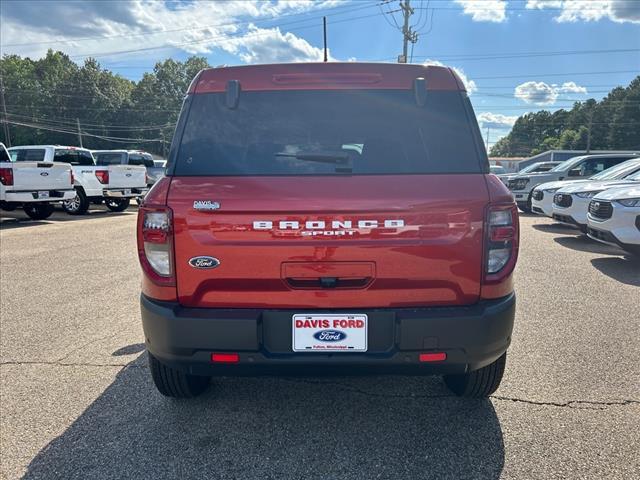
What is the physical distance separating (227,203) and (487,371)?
1.80 meters

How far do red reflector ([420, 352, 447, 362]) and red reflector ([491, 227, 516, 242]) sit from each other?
0.61m

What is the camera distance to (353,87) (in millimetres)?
2488

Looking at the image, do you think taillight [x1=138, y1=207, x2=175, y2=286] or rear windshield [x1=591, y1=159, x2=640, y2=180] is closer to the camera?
taillight [x1=138, y1=207, x2=175, y2=286]

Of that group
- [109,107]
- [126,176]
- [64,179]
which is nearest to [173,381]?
[64,179]

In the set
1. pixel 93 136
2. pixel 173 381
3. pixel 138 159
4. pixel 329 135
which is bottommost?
pixel 173 381

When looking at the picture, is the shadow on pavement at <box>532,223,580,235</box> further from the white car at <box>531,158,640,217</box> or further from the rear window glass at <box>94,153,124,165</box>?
the rear window glass at <box>94,153,124,165</box>

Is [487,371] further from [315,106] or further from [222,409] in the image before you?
[315,106]

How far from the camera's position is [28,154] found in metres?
13.5

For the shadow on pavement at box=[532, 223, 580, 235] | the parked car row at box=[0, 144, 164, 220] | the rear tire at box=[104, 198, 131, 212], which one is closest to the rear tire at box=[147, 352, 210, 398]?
the parked car row at box=[0, 144, 164, 220]

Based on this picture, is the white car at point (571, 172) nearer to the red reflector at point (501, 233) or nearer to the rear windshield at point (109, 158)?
the red reflector at point (501, 233)

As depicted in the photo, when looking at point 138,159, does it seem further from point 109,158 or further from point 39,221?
point 39,221

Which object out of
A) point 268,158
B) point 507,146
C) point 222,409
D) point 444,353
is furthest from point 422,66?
point 507,146

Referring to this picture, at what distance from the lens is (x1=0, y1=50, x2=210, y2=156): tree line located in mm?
75750

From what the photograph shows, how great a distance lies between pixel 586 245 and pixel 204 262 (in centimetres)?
879
